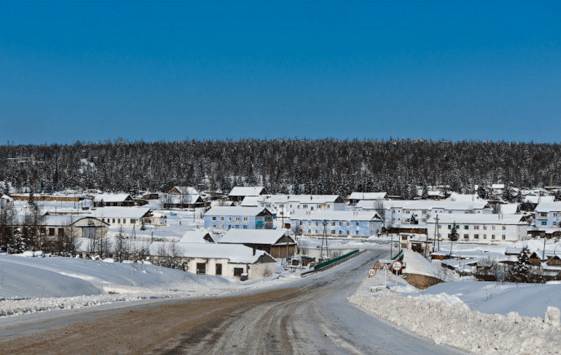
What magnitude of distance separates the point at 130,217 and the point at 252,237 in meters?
46.5

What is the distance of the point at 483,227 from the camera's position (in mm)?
108250

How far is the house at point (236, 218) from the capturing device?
118 metres

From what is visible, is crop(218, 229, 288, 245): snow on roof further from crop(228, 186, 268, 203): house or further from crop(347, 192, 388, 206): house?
crop(228, 186, 268, 203): house

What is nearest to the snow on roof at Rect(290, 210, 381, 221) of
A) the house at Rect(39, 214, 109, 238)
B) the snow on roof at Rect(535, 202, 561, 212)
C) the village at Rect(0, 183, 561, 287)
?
the village at Rect(0, 183, 561, 287)

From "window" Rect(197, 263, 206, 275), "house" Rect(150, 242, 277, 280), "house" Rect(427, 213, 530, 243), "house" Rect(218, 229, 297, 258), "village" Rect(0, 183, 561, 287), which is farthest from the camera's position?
"house" Rect(427, 213, 530, 243)

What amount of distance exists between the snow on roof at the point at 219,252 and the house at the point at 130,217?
52.8 meters

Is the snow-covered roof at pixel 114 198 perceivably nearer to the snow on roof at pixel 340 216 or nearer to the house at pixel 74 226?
the snow on roof at pixel 340 216

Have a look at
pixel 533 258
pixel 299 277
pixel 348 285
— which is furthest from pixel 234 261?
pixel 533 258

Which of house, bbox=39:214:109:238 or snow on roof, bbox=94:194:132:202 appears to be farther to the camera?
snow on roof, bbox=94:194:132:202

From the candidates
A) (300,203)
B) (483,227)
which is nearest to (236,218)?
(300,203)

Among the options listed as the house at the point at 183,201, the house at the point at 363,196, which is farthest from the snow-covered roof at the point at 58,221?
the house at the point at 363,196

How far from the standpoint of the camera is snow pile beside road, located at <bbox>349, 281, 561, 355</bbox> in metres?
9.90

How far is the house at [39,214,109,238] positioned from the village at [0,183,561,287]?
206 millimetres

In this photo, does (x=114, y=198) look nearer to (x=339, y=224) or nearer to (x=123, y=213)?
(x=123, y=213)
